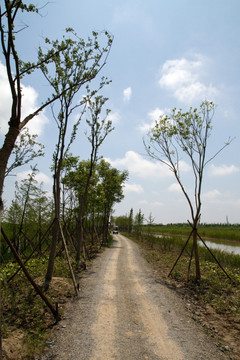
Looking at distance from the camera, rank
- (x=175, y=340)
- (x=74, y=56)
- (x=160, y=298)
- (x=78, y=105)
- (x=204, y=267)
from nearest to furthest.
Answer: (x=175, y=340)
(x=160, y=298)
(x=74, y=56)
(x=78, y=105)
(x=204, y=267)

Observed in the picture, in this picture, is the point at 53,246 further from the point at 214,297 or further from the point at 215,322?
the point at 214,297

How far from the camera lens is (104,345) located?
4664 millimetres

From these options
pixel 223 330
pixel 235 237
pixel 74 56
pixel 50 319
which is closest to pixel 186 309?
pixel 223 330

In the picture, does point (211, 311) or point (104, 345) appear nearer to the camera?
point (104, 345)

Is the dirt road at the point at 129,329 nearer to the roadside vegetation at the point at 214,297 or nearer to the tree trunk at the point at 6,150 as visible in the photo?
the roadside vegetation at the point at 214,297

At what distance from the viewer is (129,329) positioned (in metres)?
5.41

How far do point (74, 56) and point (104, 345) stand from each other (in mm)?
8988

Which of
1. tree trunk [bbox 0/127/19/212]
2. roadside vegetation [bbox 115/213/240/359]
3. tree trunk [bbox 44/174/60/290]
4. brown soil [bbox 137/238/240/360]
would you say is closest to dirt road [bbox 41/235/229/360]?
brown soil [bbox 137/238/240/360]

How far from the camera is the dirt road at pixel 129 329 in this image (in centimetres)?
443

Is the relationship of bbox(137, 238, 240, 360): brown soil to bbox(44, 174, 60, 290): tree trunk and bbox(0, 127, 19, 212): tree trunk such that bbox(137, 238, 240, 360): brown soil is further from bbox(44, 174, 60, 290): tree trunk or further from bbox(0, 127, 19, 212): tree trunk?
bbox(0, 127, 19, 212): tree trunk

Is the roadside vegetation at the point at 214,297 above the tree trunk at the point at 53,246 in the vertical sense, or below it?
below

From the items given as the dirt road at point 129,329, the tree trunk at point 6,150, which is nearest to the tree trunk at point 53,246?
the dirt road at point 129,329

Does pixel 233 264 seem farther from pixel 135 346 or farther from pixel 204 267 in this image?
pixel 135 346

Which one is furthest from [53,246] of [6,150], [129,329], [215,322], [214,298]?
[214,298]
